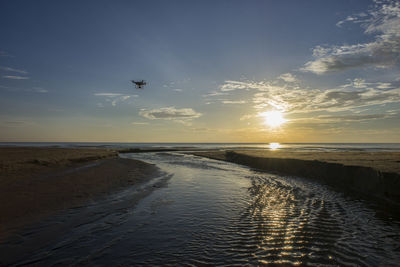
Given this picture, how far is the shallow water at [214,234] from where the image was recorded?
635cm

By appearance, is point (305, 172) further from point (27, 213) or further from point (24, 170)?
point (24, 170)

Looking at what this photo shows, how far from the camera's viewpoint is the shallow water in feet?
20.8

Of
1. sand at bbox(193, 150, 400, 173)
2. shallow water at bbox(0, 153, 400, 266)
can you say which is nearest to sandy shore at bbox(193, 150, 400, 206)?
sand at bbox(193, 150, 400, 173)

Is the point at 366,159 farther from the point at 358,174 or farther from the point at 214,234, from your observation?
the point at 214,234

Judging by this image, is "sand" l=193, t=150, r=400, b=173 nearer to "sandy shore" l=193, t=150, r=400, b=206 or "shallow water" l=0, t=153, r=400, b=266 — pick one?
"sandy shore" l=193, t=150, r=400, b=206

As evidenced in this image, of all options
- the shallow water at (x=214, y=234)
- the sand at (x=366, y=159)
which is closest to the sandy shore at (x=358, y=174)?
the sand at (x=366, y=159)

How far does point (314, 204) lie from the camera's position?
12.2 m

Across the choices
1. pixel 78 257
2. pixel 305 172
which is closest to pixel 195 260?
pixel 78 257

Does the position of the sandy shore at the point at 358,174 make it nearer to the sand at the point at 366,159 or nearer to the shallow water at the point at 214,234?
the sand at the point at 366,159

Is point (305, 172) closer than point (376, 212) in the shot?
No

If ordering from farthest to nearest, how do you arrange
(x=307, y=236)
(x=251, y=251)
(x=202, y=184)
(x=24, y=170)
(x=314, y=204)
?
(x=24, y=170)
(x=202, y=184)
(x=314, y=204)
(x=307, y=236)
(x=251, y=251)

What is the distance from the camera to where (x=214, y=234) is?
26.7 feet

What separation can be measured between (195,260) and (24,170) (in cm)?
2342

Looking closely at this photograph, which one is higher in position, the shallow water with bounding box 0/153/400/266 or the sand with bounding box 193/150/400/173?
the sand with bounding box 193/150/400/173
